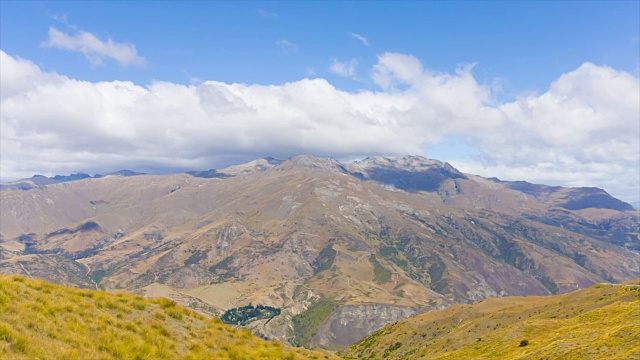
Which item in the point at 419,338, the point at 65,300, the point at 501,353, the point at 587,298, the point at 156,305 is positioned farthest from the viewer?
the point at 419,338

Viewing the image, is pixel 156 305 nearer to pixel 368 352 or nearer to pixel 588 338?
pixel 588 338

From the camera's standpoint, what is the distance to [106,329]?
2086cm

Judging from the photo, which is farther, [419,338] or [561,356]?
[419,338]

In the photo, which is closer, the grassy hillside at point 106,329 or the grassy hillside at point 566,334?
the grassy hillside at point 106,329

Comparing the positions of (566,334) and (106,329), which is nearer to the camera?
(106,329)

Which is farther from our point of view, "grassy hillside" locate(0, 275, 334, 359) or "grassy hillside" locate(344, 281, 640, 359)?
"grassy hillside" locate(344, 281, 640, 359)

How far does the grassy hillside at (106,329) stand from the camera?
17.0 metres

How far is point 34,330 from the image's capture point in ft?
58.2

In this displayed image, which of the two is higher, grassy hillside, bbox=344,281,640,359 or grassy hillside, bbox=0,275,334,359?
grassy hillside, bbox=0,275,334,359

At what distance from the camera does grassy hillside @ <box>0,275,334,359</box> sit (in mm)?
17000

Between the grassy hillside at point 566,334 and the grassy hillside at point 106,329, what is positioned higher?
the grassy hillside at point 106,329

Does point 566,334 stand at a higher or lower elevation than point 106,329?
lower

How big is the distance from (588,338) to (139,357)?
39.0 metres

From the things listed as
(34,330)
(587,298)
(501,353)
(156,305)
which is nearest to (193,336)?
(156,305)
